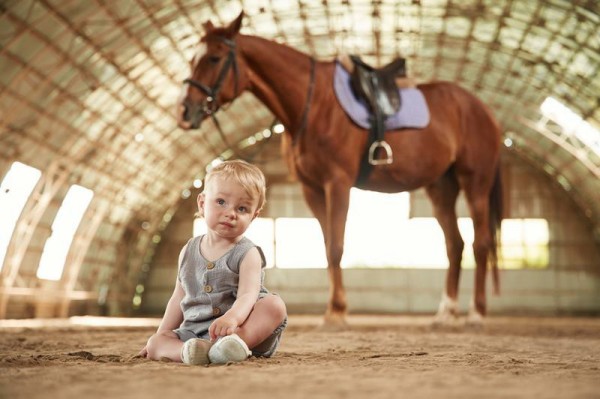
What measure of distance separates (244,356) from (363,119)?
557 centimetres

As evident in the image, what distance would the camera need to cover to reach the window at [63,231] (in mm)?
28109

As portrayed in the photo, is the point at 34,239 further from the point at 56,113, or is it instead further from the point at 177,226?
the point at 177,226

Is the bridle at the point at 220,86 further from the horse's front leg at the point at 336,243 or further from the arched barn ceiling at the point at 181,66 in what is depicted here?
the arched barn ceiling at the point at 181,66

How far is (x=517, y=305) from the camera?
36.1 m

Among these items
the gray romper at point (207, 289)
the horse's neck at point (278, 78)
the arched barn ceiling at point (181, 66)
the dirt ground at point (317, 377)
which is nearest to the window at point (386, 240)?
the arched barn ceiling at point (181, 66)

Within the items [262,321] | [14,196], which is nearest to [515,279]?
[14,196]

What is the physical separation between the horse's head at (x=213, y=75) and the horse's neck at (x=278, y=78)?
0.22m

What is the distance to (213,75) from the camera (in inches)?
348

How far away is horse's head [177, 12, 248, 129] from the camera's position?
8797 millimetres

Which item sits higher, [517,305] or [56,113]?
[56,113]

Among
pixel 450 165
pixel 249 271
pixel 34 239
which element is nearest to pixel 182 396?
pixel 249 271

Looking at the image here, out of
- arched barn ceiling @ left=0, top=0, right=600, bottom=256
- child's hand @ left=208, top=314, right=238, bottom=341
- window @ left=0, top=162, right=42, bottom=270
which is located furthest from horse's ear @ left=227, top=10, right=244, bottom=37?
window @ left=0, top=162, right=42, bottom=270

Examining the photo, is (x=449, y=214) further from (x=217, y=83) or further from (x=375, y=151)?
(x=217, y=83)

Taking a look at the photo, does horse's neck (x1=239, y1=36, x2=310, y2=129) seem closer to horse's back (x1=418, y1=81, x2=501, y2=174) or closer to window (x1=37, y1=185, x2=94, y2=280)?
horse's back (x1=418, y1=81, x2=501, y2=174)
